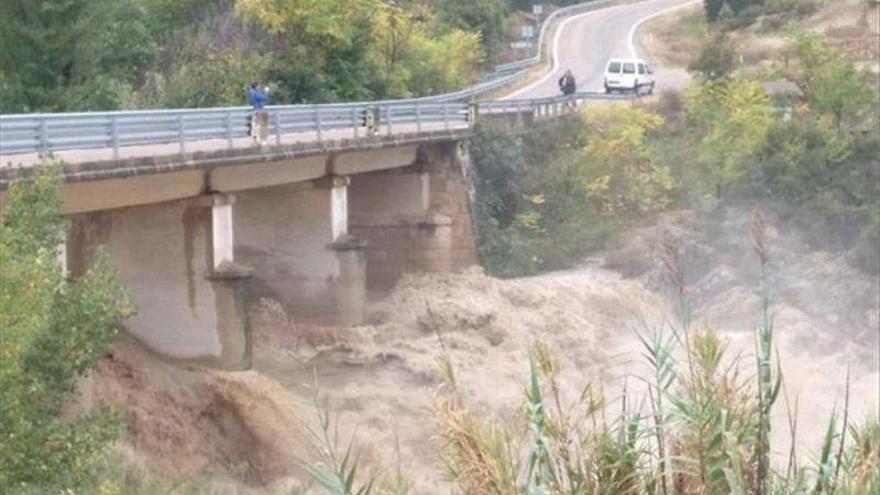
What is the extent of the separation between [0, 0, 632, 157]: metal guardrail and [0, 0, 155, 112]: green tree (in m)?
4.85

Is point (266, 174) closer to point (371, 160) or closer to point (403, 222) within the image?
point (371, 160)

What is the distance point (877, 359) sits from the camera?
4759 cm

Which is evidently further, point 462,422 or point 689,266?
point 689,266

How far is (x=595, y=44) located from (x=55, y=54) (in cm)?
4737

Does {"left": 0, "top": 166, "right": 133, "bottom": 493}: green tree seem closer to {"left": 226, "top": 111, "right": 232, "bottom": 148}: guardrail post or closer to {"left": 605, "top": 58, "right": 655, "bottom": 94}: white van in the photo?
{"left": 226, "top": 111, "right": 232, "bottom": 148}: guardrail post

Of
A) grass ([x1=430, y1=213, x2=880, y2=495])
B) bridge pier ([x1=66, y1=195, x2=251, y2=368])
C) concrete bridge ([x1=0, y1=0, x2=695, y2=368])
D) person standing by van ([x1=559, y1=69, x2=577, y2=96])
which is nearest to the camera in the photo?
grass ([x1=430, y1=213, x2=880, y2=495])

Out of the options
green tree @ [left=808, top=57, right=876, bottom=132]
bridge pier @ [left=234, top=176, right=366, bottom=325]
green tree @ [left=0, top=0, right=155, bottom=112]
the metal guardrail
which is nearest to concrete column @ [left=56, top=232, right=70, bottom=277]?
the metal guardrail

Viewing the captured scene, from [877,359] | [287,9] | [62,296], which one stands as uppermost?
[287,9]

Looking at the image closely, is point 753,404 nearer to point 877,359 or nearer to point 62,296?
point 62,296

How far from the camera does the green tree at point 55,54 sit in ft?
133

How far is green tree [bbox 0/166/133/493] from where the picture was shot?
18359 millimetres

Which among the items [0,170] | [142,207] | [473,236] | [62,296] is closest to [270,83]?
[473,236]

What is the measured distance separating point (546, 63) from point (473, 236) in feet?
96.9

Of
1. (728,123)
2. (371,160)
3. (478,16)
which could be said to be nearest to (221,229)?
(371,160)
